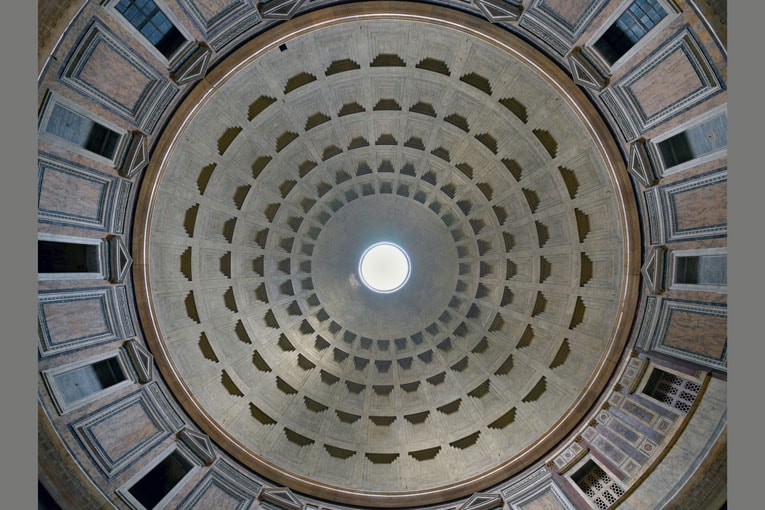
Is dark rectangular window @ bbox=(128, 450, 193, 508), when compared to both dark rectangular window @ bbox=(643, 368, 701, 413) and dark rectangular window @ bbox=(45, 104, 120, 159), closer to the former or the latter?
dark rectangular window @ bbox=(45, 104, 120, 159)

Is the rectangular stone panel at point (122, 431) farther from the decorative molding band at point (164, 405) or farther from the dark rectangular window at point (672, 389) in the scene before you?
the dark rectangular window at point (672, 389)

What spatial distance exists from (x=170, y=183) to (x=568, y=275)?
20003 millimetres

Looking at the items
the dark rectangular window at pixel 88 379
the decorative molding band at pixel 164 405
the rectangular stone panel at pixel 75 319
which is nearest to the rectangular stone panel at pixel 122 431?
the decorative molding band at pixel 164 405

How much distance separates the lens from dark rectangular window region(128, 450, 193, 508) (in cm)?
2103

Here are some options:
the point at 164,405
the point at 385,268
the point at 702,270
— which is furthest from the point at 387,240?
the point at 702,270

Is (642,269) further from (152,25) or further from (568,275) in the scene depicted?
(152,25)

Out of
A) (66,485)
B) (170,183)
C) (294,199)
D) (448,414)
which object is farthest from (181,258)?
(448,414)

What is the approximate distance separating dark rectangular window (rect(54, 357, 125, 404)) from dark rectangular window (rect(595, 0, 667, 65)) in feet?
79.0

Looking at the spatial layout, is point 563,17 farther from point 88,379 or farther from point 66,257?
point 88,379

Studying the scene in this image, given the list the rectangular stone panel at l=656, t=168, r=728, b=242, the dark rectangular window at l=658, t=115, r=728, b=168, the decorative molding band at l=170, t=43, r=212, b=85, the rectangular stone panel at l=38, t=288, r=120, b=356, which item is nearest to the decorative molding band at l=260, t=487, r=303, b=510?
the rectangular stone panel at l=38, t=288, r=120, b=356

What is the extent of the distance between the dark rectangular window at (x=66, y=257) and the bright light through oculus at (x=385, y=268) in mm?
14462

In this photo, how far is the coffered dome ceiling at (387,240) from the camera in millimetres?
22375

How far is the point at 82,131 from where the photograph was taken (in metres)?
18.8

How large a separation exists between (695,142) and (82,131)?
23001 mm
